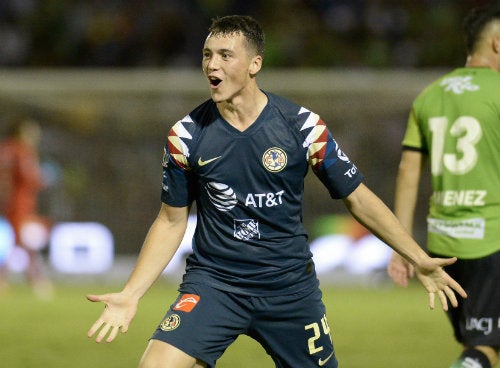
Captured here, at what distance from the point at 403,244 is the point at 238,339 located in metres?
4.69

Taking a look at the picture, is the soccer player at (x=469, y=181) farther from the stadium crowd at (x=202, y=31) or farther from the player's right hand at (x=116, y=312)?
the stadium crowd at (x=202, y=31)

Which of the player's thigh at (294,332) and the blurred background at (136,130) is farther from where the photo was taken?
the blurred background at (136,130)

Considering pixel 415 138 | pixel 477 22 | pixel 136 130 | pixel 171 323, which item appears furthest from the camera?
pixel 136 130

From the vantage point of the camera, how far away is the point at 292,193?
16.3 ft

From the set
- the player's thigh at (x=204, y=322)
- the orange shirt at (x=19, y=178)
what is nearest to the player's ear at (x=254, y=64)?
the player's thigh at (x=204, y=322)

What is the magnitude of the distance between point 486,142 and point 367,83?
398 inches

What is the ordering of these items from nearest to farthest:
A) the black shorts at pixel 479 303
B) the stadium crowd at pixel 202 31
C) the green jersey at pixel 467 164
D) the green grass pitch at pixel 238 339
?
the black shorts at pixel 479 303 → the green jersey at pixel 467 164 → the green grass pitch at pixel 238 339 → the stadium crowd at pixel 202 31

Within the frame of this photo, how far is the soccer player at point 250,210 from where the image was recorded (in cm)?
487

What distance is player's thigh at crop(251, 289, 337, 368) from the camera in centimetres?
492

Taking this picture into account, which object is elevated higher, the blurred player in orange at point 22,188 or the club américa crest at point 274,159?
the club américa crest at point 274,159

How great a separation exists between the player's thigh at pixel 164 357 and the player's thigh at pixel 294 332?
45 cm

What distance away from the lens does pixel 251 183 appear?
192 inches

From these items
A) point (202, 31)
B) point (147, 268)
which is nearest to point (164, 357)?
point (147, 268)

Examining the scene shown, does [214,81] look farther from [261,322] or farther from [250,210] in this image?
A: [261,322]
